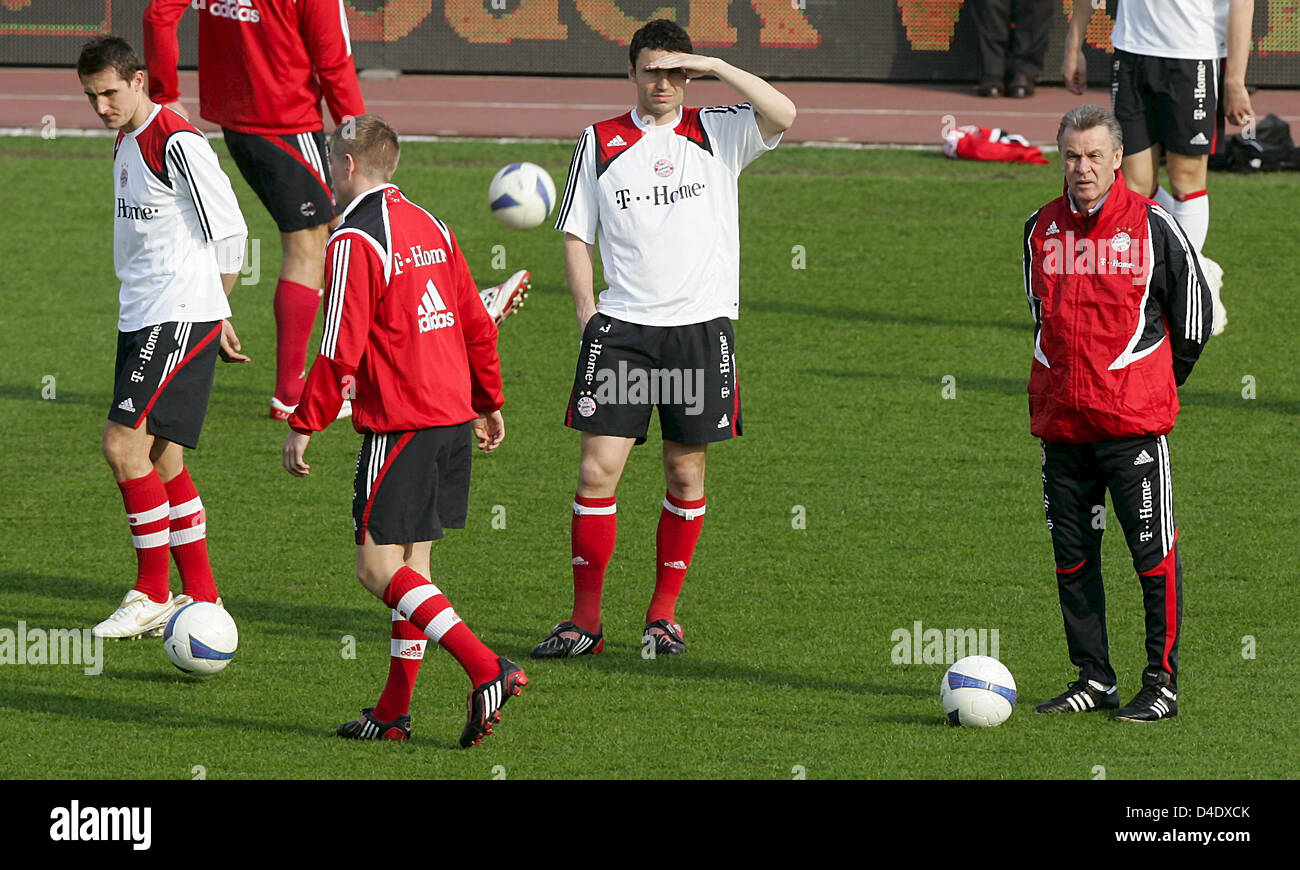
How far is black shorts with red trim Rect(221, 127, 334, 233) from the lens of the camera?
29.6 ft

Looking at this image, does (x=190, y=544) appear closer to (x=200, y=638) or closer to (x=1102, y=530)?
(x=200, y=638)

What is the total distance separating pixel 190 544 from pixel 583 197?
1.94 metres

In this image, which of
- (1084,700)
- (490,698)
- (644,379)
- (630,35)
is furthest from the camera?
(630,35)

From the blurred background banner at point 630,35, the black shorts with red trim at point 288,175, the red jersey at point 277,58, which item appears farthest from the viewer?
the blurred background banner at point 630,35

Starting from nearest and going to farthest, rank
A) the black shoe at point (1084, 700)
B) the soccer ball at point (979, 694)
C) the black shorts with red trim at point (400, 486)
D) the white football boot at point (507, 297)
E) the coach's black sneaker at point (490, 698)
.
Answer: the coach's black sneaker at point (490, 698) → the black shorts with red trim at point (400, 486) → the soccer ball at point (979, 694) → the black shoe at point (1084, 700) → the white football boot at point (507, 297)

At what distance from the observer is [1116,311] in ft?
17.4

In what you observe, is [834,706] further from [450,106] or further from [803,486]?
[450,106]

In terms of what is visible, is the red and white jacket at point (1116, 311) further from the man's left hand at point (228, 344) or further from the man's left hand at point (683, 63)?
the man's left hand at point (228, 344)

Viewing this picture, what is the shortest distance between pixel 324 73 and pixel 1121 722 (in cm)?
545

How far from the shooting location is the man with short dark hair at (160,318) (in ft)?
20.7

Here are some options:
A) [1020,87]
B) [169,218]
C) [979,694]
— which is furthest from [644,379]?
[1020,87]

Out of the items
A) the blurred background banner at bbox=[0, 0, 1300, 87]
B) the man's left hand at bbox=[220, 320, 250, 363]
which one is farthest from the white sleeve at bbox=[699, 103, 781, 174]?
the blurred background banner at bbox=[0, 0, 1300, 87]

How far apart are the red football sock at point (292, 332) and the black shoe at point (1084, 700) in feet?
15.7

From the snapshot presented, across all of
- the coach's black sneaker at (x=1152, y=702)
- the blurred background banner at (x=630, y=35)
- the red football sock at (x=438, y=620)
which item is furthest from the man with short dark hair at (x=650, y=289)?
the blurred background banner at (x=630, y=35)
